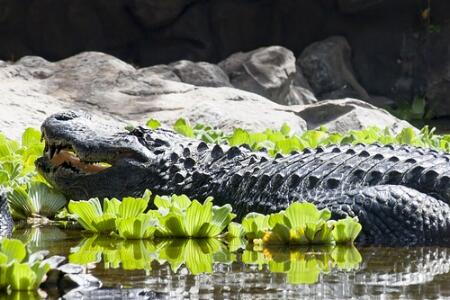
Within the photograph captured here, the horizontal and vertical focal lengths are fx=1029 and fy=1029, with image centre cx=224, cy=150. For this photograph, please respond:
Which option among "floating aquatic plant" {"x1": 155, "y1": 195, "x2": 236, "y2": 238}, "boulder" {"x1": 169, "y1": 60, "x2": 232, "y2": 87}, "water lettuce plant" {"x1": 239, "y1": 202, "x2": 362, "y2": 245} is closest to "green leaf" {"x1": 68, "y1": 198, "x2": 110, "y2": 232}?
"floating aquatic plant" {"x1": 155, "y1": 195, "x2": 236, "y2": 238}

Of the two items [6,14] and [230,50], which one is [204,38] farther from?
[6,14]

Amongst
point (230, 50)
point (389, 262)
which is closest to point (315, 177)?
point (389, 262)

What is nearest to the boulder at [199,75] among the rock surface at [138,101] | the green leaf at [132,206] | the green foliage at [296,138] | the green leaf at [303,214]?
the rock surface at [138,101]

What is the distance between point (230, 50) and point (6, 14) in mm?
3485

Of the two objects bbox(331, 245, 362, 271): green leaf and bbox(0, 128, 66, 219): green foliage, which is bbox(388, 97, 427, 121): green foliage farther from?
bbox(331, 245, 362, 271): green leaf

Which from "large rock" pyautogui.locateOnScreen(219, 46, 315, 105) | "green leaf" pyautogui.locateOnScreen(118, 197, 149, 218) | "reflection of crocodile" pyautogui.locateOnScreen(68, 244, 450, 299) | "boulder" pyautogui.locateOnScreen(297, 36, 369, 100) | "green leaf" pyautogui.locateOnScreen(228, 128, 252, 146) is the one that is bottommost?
"reflection of crocodile" pyautogui.locateOnScreen(68, 244, 450, 299)

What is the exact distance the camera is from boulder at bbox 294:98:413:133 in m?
8.94

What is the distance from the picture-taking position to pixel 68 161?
549 centimetres

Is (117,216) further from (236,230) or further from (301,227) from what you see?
(301,227)

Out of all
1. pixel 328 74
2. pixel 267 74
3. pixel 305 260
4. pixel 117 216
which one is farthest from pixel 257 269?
pixel 328 74

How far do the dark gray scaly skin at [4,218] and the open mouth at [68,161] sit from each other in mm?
581

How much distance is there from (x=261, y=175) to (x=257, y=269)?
1318mm

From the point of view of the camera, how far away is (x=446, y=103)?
14875 mm

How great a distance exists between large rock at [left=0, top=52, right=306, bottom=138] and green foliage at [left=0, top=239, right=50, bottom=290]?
4383 mm
